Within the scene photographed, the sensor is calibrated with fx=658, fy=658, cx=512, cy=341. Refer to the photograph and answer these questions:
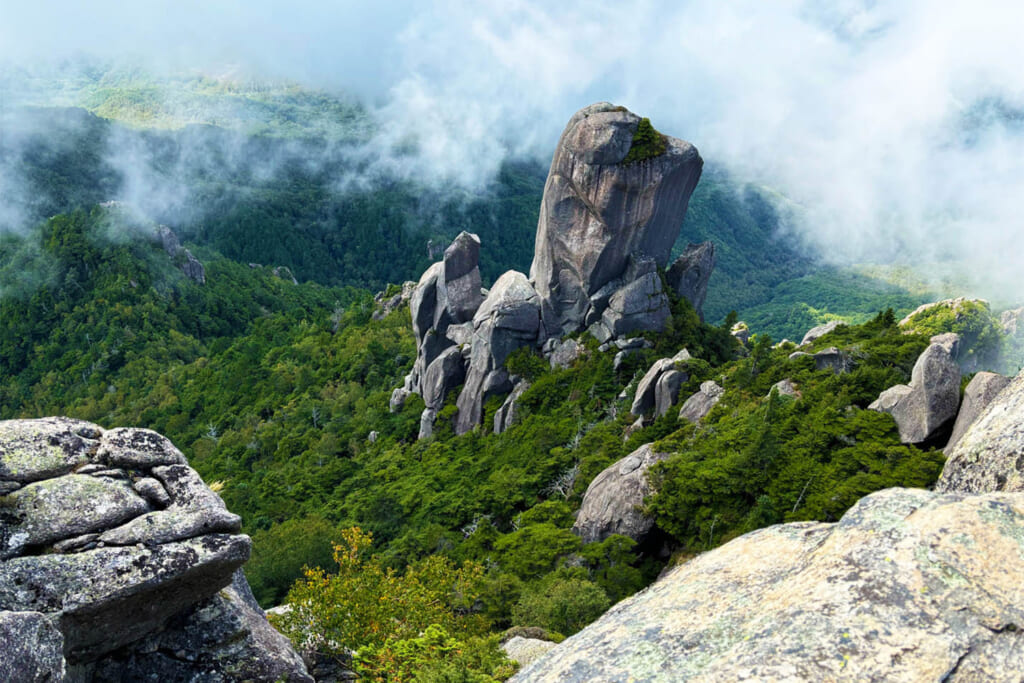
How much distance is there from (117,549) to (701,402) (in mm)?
44598

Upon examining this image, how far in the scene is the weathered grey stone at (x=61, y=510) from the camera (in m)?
12.7

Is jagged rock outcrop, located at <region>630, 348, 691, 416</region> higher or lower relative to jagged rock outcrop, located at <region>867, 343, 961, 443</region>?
lower

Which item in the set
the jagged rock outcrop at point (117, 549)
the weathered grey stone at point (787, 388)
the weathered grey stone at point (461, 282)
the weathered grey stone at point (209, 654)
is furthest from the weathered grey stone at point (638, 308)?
the jagged rock outcrop at point (117, 549)

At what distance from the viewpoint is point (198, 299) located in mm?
181750

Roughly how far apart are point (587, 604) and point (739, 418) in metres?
20.8

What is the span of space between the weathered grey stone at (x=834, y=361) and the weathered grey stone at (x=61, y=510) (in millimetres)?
47867

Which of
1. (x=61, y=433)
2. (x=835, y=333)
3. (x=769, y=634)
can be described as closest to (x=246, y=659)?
(x=61, y=433)

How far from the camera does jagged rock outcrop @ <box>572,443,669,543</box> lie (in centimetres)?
4081

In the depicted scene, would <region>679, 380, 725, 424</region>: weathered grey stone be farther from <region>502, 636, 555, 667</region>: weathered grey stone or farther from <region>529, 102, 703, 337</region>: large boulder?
<region>502, 636, 555, 667</region>: weathered grey stone

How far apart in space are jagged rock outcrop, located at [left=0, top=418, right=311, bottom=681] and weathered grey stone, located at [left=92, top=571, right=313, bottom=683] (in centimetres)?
2

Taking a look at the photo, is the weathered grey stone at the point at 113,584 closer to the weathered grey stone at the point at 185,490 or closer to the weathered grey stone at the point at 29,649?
the weathered grey stone at the point at 29,649

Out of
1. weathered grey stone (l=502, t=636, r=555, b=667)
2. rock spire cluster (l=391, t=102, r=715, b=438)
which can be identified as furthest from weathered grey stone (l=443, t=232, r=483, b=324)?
weathered grey stone (l=502, t=636, r=555, b=667)

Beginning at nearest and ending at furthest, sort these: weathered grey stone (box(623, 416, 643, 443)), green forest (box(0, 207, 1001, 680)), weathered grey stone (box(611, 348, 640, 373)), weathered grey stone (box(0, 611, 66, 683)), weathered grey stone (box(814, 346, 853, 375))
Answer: weathered grey stone (box(0, 611, 66, 683)) → green forest (box(0, 207, 1001, 680)) → weathered grey stone (box(814, 346, 853, 375)) → weathered grey stone (box(623, 416, 643, 443)) → weathered grey stone (box(611, 348, 640, 373))

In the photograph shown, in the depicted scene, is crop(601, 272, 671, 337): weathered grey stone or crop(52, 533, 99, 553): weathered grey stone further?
crop(601, 272, 671, 337): weathered grey stone
